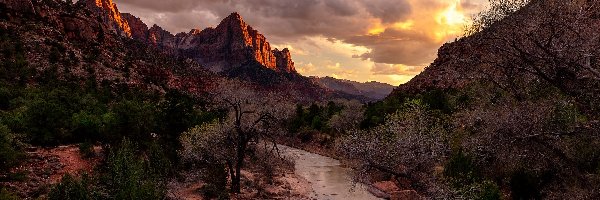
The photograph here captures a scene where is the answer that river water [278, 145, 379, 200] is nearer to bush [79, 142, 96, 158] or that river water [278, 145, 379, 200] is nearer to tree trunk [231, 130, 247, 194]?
tree trunk [231, 130, 247, 194]

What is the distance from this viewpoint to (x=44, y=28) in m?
61.5

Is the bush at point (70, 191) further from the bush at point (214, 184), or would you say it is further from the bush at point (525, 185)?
the bush at point (525, 185)

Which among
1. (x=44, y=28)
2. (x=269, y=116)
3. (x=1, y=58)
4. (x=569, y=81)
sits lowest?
(x=269, y=116)

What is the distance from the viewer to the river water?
34.6 metres

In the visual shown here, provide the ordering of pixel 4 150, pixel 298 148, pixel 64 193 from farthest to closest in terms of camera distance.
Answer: pixel 298 148 → pixel 4 150 → pixel 64 193

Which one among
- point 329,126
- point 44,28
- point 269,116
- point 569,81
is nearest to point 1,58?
point 44,28

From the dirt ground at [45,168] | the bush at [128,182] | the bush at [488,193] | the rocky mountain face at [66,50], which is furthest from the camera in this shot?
the rocky mountain face at [66,50]

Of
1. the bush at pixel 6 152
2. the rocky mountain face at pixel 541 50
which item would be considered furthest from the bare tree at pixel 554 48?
the bush at pixel 6 152

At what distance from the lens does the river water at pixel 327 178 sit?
34562 millimetres

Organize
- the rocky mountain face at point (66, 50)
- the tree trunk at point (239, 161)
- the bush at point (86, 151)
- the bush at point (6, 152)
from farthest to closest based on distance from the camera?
the rocky mountain face at point (66, 50)
the tree trunk at point (239, 161)
the bush at point (86, 151)
the bush at point (6, 152)

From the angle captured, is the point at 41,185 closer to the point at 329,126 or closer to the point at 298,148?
the point at 298,148

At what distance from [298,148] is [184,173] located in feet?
126

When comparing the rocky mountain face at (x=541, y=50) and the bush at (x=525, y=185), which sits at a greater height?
the rocky mountain face at (x=541, y=50)

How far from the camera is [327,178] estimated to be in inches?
1709
